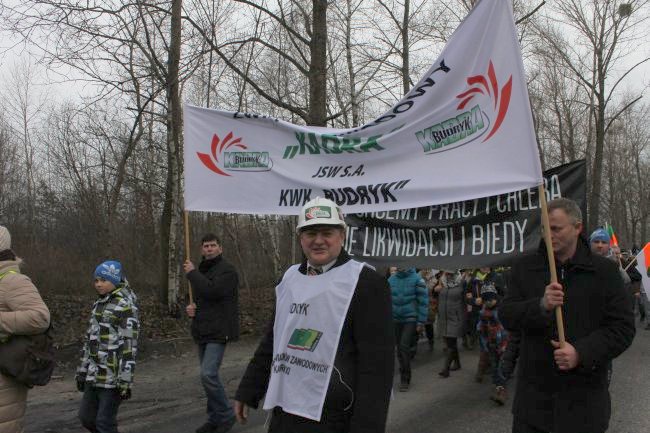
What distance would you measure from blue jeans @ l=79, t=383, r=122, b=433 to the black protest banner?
233 cm

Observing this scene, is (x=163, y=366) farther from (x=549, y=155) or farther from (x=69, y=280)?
(x=549, y=155)

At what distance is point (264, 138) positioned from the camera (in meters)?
5.17

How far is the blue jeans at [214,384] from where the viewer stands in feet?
17.8

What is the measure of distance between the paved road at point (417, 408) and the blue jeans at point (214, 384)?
258 millimetres

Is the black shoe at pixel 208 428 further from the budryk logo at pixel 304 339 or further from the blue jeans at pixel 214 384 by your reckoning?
the budryk logo at pixel 304 339

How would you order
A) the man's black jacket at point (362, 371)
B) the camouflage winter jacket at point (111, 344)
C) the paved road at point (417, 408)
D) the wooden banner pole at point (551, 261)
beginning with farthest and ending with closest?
the paved road at point (417, 408)
the camouflage winter jacket at point (111, 344)
the wooden banner pole at point (551, 261)
the man's black jacket at point (362, 371)

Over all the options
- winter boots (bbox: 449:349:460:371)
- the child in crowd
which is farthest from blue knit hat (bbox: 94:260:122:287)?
winter boots (bbox: 449:349:460:371)

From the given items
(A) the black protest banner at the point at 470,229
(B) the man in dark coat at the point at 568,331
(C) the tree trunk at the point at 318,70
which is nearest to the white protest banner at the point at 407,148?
(A) the black protest banner at the point at 470,229

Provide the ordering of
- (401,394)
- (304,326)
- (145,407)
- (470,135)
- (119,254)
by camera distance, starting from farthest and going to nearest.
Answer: (119,254), (401,394), (145,407), (470,135), (304,326)

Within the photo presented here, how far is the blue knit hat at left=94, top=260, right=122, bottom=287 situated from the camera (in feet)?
15.5

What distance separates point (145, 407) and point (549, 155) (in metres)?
33.8

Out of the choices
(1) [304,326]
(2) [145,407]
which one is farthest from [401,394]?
(1) [304,326]

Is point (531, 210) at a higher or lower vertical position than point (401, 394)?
higher

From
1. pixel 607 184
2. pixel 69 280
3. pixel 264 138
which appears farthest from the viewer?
pixel 607 184
